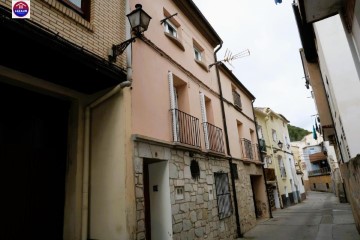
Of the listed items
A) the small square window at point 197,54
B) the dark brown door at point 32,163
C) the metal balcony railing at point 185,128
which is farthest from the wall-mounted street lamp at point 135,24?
the small square window at point 197,54

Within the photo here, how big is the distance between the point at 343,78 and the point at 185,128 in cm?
433

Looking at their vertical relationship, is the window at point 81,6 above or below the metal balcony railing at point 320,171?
above

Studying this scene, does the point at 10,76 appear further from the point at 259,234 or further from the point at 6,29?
the point at 259,234

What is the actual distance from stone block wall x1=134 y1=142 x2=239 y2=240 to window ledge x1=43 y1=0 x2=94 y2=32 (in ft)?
7.62

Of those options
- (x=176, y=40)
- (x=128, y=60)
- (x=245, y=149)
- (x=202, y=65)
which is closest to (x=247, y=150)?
(x=245, y=149)

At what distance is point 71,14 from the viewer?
4.31 m

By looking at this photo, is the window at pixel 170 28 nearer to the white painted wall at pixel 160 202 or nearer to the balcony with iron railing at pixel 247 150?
the white painted wall at pixel 160 202

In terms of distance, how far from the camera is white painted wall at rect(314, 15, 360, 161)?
6629 millimetres

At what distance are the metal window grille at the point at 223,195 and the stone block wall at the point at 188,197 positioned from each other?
211 millimetres

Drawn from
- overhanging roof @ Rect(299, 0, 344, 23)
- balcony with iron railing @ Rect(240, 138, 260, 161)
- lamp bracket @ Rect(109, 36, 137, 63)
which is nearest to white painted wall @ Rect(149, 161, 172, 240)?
lamp bracket @ Rect(109, 36, 137, 63)

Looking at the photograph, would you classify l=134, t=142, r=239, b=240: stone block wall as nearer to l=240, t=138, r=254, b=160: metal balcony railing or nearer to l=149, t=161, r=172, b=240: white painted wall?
l=149, t=161, r=172, b=240: white painted wall

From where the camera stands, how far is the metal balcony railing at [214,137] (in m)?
8.25

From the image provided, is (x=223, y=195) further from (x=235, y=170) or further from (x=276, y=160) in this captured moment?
(x=276, y=160)

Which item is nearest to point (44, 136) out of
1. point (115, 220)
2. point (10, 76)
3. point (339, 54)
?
point (10, 76)
